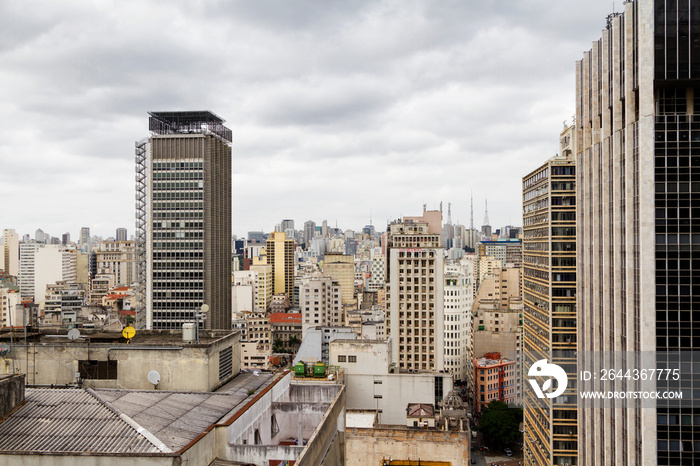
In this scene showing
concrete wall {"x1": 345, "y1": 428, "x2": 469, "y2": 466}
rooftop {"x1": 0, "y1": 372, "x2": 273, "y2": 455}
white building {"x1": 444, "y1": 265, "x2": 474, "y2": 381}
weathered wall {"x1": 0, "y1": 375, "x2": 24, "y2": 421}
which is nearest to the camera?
rooftop {"x1": 0, "y1": 372, "x2": 273, "y2": 455}

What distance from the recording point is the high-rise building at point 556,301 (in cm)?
6141

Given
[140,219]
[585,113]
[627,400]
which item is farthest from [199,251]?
[627,400]

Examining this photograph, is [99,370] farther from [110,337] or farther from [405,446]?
[405,446]

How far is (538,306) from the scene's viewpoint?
2719 inches

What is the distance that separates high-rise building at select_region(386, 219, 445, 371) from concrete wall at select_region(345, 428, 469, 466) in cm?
6085

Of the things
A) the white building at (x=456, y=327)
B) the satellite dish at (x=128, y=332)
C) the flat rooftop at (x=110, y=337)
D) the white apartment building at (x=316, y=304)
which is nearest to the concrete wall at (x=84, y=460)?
the flat rooftop at (x=110, y=337)

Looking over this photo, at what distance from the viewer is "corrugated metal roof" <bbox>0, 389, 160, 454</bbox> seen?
19.3 meters

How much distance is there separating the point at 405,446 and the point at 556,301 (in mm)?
28129

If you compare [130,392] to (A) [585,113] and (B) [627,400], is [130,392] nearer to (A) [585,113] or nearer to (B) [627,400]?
(B) [627,400]

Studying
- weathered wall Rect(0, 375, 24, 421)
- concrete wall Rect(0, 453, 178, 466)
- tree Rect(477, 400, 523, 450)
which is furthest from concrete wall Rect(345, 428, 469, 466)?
tree Rect(477, 400, 523, 450)

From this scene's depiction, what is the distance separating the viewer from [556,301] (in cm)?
6359

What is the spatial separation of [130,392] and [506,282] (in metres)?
175

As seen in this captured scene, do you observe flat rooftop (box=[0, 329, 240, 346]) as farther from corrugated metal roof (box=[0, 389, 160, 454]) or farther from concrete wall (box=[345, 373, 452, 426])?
concrete wall (box=[345, 373, 452, 426])

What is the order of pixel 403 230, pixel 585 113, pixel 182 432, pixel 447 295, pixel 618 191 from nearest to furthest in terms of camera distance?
pixel 182 432 < pixel 618 191 < pixel 585 113 < pixel 403 230 < pixel 447 295
